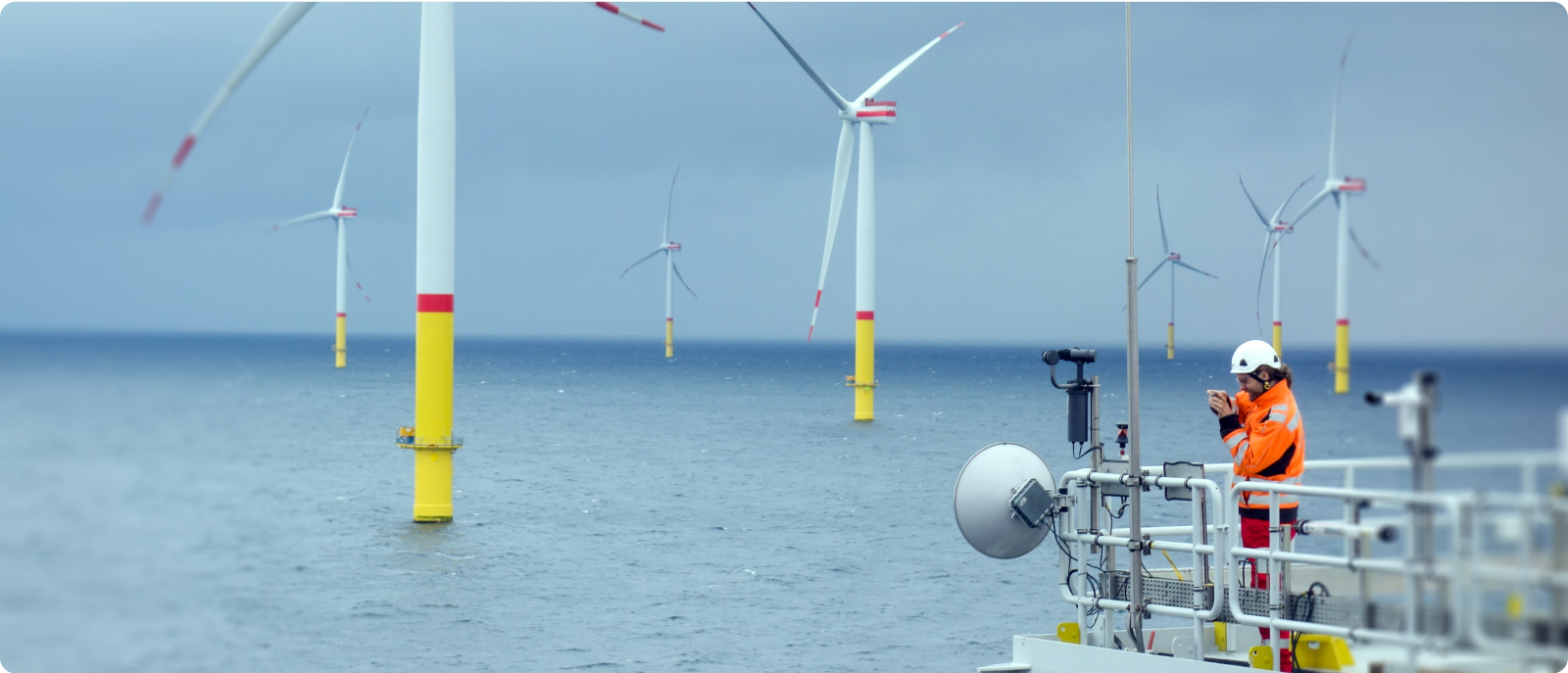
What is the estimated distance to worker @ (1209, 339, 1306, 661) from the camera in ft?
35.5

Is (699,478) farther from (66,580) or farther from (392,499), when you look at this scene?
(66,580)

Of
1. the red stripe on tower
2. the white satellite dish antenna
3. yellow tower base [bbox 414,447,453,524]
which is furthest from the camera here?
yellow tower base [bbox 414,447,453,524]

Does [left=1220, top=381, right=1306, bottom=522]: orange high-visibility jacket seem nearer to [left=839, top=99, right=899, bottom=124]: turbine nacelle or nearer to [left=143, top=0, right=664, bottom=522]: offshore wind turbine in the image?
[left=143, top=0, right=664, bottom=522]: offshore wind turbine

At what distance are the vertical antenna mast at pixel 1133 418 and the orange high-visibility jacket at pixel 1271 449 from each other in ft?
2.25

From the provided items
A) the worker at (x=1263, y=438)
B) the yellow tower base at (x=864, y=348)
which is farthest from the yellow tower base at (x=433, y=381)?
the yellow tower base at (x=864, y=348)

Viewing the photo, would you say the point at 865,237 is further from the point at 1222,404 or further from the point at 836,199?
the point at 1222,404

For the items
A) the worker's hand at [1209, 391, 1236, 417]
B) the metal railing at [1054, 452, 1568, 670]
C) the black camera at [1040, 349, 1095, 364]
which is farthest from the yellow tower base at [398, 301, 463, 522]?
the worker's hand at [1209, 391, 1236, 417]

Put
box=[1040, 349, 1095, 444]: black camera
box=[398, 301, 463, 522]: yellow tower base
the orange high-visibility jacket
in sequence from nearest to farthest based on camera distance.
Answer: the orange high-visibility jacket < box=[1040, 349, 1095, 444]: black camera < box=[398, 301, 463, 522]: yellow tower base

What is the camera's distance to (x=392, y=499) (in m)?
42.3

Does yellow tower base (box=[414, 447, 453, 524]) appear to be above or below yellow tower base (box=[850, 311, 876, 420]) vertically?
below

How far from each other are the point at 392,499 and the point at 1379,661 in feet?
123

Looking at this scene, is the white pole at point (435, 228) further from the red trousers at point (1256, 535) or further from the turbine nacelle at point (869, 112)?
the turbine nacelle at point (869, 112)

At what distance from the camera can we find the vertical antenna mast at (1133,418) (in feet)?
34.9

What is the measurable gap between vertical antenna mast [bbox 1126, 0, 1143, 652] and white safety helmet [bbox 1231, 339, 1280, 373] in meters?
0.81
